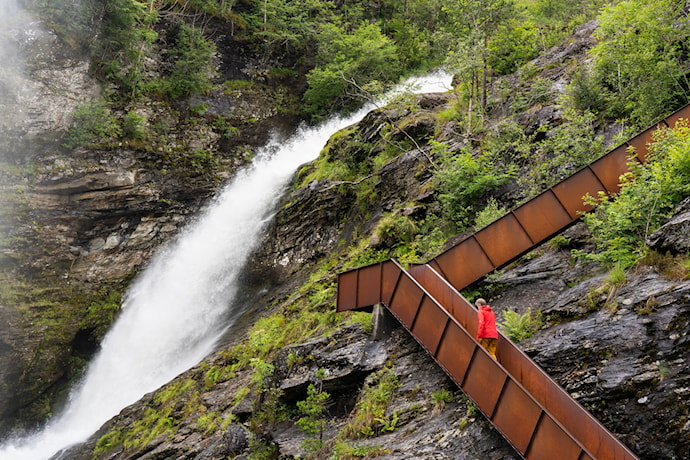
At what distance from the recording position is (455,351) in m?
7.79

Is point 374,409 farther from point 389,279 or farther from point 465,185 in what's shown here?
point 465,185

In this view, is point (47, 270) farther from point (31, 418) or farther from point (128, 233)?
point (31, 418)

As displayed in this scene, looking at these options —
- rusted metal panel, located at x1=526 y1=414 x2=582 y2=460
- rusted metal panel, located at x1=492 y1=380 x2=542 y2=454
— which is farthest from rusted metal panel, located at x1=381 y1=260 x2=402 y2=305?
rusted metal panel, located at x1=526 y1=414 x2=582 y2=460

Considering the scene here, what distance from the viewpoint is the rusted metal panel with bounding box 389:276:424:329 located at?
912 centimetres

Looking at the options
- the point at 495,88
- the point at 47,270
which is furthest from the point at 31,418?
the point at 495,88

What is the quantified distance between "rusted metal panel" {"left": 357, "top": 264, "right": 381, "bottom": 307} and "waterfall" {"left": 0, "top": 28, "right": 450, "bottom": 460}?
8.08 metres

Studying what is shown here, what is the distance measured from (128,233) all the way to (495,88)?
64.7ft

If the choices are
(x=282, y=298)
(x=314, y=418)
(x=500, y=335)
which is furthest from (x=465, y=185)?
(x=314, y=418)

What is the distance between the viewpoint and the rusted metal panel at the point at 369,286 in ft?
34.0

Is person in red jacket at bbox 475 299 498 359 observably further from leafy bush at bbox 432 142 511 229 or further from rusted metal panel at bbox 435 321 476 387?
leafy bush at bbox 432 142 511 229

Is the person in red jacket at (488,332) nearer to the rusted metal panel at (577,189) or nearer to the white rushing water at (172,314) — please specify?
the rusted metal panel at (577,189)

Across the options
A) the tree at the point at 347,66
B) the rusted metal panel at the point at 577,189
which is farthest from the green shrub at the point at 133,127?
the rusted metal panel at the point at 577,189

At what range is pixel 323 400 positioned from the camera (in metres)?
9.91

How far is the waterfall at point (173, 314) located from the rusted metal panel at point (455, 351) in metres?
10.8
